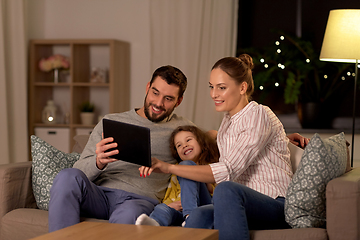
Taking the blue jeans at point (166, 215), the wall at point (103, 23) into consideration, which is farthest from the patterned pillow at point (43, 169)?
the wall at point (103, 23)

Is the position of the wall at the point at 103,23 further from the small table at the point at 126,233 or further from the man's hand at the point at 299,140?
the small table at the point at 126,233

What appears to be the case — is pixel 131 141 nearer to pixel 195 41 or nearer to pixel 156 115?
pixel 156 115

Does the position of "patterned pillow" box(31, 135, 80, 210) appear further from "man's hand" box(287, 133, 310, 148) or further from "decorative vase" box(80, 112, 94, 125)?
"decorative vase" box(80, 112, 94, 125)

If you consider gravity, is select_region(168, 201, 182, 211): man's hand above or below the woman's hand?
below

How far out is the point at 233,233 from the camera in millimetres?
1519

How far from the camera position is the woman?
1.55 metres

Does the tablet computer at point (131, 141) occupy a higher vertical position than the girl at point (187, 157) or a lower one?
higher

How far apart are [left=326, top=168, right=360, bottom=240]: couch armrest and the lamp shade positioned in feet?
4.19

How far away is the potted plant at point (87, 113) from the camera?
4133 mm

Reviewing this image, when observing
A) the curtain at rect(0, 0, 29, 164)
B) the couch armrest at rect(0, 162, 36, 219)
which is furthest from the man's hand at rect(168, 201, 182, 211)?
the curtain at rect(0, 0, 29, 164)

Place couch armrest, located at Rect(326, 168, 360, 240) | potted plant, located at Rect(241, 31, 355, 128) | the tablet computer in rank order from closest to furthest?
1. couch armrest, located at Rect(326, 168, 360, 240)
2. the tablet computer
3. potted plant, located at Rect(241, 31, 355, 128)

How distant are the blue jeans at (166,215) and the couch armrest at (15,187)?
676 millimetres

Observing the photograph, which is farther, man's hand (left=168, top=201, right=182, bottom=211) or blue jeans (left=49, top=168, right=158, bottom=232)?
man's hand (left=168, top=201, right=182, bottom=211)

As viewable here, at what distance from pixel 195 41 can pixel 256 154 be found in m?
2.46
